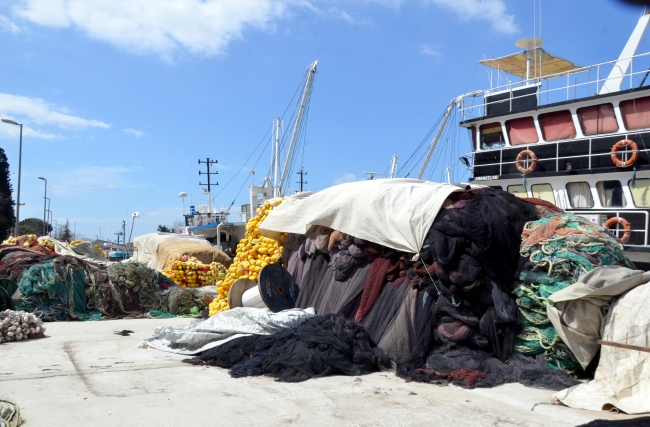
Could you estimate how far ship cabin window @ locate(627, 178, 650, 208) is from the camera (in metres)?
11.9

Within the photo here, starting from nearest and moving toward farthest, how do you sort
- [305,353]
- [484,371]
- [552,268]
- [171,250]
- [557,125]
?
[484,371], [305,353], [552,268], [557,125], [171,250]

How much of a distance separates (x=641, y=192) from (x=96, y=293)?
37.7ft

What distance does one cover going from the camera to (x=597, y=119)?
41.8 feet

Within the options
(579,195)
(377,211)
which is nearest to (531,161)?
(579,195)

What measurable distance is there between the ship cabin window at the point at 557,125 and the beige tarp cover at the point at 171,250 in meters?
10.6

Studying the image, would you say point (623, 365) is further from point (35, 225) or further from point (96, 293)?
point (35, 225)

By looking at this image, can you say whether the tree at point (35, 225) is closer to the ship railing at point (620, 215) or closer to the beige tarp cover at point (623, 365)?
the ship railing at point (620, 215)

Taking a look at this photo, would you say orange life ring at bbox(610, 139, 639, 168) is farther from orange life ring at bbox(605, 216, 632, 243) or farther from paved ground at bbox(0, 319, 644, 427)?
paved ground at bbox(0, 319, 644, 427)

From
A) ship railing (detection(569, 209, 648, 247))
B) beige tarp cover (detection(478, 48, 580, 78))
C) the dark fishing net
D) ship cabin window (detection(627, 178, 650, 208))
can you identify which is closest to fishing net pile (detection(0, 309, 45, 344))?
the dark fishing net

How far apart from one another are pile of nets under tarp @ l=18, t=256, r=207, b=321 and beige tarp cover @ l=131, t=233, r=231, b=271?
6057 millimetres

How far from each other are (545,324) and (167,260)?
14.4 meters

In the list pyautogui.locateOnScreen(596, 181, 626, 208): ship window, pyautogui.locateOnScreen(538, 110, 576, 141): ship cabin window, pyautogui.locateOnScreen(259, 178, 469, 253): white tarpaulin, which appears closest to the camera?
pyautogui.locateOnScreen(259, 178, 469, 253): white tarpaulin

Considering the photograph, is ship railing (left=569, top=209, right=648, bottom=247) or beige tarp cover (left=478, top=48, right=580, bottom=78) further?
beige tarp cover (left=478, top=48, right=580, bottom=78)

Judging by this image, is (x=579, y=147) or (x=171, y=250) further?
(x=171, y=250)
